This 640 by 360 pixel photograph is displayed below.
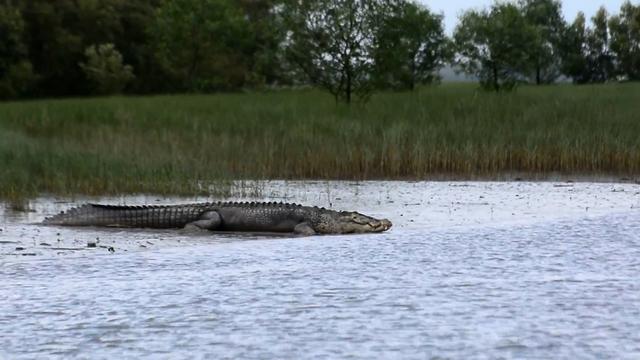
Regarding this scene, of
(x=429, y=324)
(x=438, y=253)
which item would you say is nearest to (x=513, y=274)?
Answer: (x=438, y=253)

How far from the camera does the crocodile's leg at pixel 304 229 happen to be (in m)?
9.08

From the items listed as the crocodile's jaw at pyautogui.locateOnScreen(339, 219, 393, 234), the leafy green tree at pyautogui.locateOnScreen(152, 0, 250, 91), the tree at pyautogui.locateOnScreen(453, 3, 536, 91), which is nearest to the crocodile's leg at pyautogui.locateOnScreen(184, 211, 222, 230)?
the crocodile's jaw at pyautogui.locateOnScreen(339, 219, 393, 234)

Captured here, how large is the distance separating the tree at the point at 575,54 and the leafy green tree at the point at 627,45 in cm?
210

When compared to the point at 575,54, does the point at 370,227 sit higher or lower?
lower

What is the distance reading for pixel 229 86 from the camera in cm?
5309

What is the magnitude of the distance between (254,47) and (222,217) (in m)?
44.9

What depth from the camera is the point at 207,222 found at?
927 cm

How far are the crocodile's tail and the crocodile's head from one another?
4.10 ft

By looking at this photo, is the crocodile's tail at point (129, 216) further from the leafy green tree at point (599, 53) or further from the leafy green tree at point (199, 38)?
the leafy green tree at point (599, 53)

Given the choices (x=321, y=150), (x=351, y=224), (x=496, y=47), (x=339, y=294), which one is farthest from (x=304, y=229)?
(x=496, y=47)

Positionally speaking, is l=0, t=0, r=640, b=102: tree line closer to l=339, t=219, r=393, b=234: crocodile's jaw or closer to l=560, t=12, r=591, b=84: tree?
l=560, t=12, r=591, b=84: tree

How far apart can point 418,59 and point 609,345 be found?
5499 cm

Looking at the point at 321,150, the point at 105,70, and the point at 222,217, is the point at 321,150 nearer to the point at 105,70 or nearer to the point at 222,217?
the point at 222,217

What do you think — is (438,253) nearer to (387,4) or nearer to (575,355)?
(575,355)
